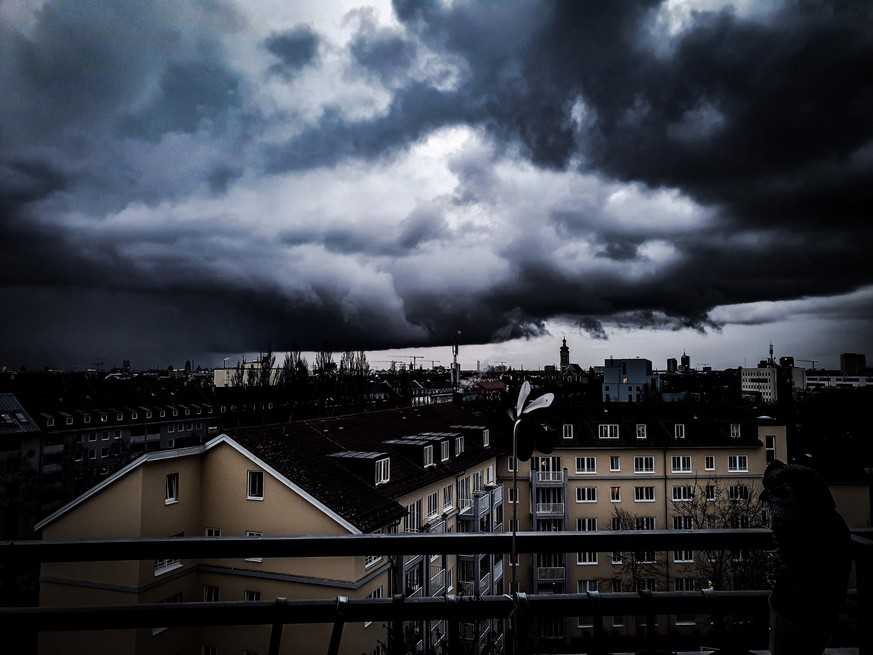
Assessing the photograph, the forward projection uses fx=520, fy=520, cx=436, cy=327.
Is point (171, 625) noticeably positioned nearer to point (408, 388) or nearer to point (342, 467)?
point (342, 467)

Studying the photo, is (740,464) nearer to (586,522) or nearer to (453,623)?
(586,522)

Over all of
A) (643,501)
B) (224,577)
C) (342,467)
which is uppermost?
(342,467)

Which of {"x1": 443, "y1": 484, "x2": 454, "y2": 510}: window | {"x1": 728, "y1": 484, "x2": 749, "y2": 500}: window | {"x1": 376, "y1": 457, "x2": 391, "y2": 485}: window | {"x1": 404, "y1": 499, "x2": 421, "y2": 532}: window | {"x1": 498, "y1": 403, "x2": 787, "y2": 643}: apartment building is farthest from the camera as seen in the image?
{"x1": 498, "y1": 403, "x2": 787, "y2": 643}: apartment building

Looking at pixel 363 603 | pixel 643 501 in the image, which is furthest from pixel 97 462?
pixel 363 603

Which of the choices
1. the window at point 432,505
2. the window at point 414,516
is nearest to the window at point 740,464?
the window at point 432,505

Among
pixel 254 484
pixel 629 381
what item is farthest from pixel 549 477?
pixel 629 381

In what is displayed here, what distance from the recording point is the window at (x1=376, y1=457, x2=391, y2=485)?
1807 cm

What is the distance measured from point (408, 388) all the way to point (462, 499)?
80086 mm

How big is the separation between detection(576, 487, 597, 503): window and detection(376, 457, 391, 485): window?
51.6 ft

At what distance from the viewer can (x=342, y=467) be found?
17.9 meters

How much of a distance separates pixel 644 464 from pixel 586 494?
392 cm

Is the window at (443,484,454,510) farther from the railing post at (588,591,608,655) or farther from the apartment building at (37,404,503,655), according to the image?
the railing post at (588,591,608,655)

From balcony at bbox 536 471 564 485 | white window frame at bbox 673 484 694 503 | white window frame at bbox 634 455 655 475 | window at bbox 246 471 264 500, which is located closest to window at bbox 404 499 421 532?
window at bbox 246 471 264 500

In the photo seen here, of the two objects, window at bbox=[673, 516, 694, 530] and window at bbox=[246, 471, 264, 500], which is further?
window at bbox=[673, 516, 694, 530]
